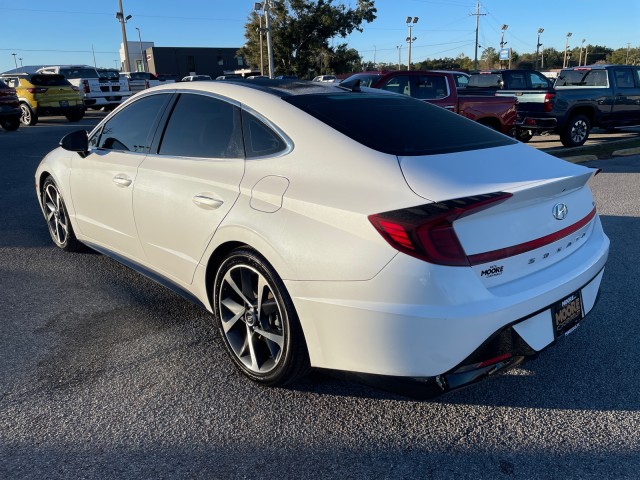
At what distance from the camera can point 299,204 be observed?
2.54m

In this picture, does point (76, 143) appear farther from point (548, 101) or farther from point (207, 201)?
point (548, 101)

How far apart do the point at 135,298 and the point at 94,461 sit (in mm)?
1913

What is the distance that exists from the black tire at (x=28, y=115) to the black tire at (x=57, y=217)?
15.6 m

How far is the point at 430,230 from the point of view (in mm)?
2197

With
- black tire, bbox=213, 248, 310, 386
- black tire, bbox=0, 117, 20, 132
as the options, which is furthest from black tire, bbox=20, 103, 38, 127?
black tire, bbox=213, 248, 310, 386

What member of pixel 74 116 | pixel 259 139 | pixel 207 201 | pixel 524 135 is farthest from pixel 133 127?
pixel 74 116

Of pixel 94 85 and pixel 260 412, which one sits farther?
pixel 94 85

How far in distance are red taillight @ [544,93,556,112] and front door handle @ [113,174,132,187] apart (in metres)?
10.6

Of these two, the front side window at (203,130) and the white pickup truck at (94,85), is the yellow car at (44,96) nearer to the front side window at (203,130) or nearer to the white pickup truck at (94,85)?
the white pickup truck at (94,85)

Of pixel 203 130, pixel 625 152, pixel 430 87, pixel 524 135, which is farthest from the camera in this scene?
pixel 524 135

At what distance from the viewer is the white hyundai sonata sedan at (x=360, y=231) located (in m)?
2.23

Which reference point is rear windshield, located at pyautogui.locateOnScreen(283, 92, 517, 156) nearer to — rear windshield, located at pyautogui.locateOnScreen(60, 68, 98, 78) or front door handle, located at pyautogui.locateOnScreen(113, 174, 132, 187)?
front door handle, located at pyautogui.locateOnScreen(113, 174, 132, 187)

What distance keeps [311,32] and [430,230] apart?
52492mm

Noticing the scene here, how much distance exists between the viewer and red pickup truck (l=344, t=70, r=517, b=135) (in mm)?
10164
